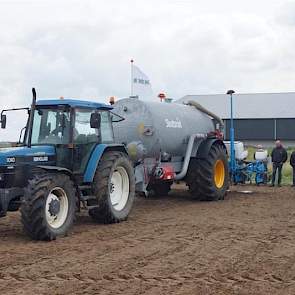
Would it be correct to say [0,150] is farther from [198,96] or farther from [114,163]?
[198,96]

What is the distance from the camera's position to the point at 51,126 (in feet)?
33.2

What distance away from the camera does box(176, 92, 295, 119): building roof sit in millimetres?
53375

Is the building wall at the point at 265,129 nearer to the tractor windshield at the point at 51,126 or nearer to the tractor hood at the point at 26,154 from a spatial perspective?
the tractor windshield at the point at 51,126

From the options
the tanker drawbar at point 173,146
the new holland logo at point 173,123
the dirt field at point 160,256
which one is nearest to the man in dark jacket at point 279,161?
the tanker drawbar at point 173,146

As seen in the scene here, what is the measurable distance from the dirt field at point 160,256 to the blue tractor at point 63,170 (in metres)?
0.37

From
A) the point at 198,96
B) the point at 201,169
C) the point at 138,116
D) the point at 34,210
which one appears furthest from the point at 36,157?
the point at 198,96

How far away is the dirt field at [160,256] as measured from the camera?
610 centimetres

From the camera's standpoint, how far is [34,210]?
27.8 ft

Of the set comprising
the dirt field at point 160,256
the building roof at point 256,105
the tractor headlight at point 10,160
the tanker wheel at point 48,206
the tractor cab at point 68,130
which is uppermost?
the building roof at point 256,105

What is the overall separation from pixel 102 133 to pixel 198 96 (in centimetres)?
4843

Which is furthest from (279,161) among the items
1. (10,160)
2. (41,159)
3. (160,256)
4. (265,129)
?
(265,129)

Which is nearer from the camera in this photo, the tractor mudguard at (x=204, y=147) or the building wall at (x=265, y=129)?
the tractor mudguard at (x=204, y=147)

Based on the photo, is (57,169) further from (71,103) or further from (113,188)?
(113,188)

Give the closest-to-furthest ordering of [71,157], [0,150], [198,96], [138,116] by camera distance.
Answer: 1. [0,150]
2. [71,157]
3. [138,116]
4. [198,96]
